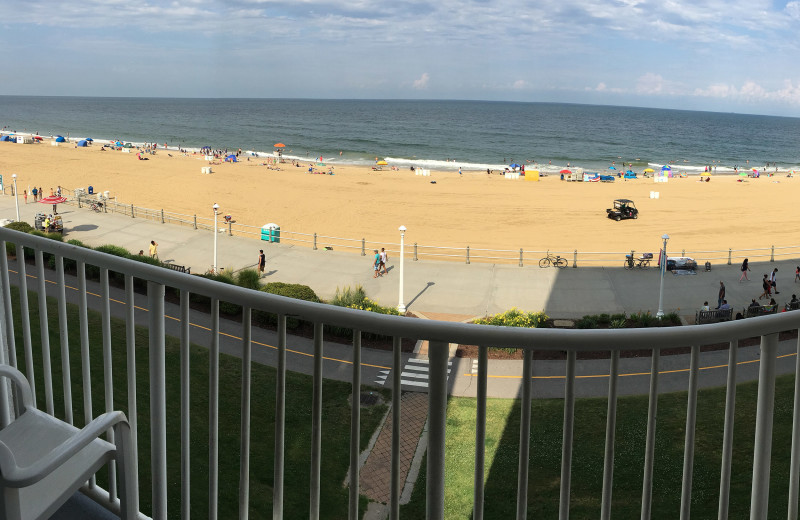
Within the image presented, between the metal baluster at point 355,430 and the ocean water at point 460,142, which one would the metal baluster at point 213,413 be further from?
the ocean water at point 460,142

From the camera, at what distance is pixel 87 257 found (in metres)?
2.41

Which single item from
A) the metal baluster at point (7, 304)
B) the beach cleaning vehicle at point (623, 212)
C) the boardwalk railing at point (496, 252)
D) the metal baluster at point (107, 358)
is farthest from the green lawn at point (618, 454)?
the beach cleaning vehicle at point (623, 212)

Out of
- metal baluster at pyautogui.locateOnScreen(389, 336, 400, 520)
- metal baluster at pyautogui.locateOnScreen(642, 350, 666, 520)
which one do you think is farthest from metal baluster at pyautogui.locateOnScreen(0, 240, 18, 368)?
metal baluster at pyautogui.locateOnScreen(642, 350, 666, 520)

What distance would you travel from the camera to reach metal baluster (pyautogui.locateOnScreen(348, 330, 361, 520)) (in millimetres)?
1763

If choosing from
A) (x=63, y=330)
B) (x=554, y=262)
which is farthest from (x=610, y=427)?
(x=554, y=262)

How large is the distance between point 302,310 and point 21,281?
1800 millimetres

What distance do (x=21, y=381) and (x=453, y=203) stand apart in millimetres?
45135

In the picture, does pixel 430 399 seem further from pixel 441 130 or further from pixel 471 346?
pixel 441 130

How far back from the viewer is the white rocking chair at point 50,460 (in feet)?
6.53

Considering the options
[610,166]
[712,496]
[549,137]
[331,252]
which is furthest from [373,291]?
[549,137]

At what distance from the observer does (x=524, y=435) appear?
1.60m

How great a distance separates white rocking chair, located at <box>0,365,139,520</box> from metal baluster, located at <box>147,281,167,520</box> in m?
0.12

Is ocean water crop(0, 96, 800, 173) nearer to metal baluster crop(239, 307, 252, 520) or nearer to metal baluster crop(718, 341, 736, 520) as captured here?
metal baluster crop(239, 307, 252, 520)

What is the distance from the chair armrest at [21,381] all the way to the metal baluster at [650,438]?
2275 mm
